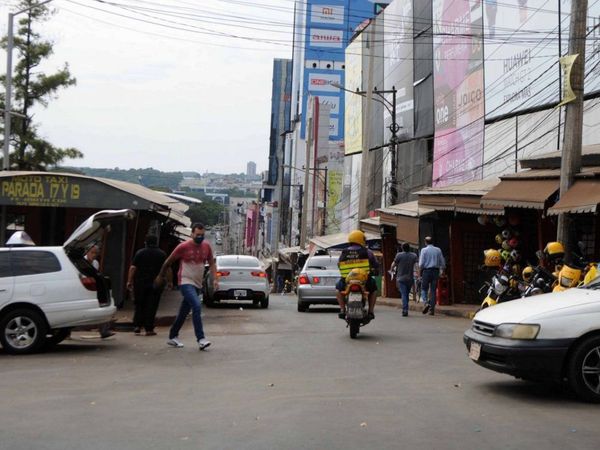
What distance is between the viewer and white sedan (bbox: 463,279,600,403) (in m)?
8.20

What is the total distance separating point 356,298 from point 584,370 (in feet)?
20.1

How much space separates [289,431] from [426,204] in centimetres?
1708

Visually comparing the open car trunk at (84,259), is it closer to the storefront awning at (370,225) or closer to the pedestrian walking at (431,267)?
the pedestrian walking at (431,267)

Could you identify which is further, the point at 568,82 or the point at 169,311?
the point at 169,311

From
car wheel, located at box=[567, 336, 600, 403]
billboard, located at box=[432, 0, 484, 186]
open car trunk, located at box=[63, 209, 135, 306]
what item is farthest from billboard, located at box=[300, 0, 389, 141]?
car wheel, located at box=[567, 336, 600, 403]

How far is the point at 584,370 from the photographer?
324 inches

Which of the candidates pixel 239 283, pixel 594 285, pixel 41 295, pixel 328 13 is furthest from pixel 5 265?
pixel 328 13

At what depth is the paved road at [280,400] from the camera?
6.86m

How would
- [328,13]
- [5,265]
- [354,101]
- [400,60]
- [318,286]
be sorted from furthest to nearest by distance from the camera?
[328,13]
[354,101]
[400,60]
[318,286]
[5,265]

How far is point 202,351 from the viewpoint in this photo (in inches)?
511

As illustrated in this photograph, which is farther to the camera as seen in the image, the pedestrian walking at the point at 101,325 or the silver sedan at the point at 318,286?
the silver sedan at the point at 318,286

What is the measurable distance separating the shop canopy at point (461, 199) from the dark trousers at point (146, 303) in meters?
8.25

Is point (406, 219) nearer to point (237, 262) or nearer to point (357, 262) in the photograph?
point (237, 262)

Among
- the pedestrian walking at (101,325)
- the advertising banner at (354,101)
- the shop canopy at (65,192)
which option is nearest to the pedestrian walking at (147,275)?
the pedestrian walking at (101,325)
